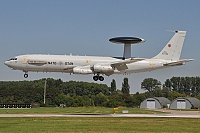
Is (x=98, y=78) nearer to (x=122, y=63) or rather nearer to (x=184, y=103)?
(x=122, y=63)

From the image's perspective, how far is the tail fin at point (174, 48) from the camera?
7750 cm

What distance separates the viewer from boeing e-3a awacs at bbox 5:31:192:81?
68.2m

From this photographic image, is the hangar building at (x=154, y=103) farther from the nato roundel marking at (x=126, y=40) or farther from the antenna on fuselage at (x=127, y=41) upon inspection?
the nato roundel marking at (x=126, y=40)

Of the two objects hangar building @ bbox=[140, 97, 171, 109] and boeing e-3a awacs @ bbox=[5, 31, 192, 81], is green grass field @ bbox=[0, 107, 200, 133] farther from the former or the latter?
hangar building @ bbox=[140, 97, 171, 109]

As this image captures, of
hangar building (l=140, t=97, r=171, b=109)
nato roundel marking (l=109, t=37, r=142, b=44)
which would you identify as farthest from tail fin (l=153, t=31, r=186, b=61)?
hangar building (l=140, t=97, r=171, b=109)

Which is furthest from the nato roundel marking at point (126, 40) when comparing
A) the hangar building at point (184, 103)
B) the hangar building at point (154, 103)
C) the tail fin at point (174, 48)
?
the hangar building at point (154, 103)

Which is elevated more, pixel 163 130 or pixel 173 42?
pixel 173 42

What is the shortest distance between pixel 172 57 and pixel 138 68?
22.3 ft

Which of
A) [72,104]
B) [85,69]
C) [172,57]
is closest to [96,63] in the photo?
[85,69]

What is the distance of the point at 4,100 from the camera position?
165125 millimetres

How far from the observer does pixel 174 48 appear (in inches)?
3073

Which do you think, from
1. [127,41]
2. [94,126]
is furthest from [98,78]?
[94,126]

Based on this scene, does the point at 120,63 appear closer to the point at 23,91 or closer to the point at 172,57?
the point at 172,57

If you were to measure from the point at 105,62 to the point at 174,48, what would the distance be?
13.2 meters
